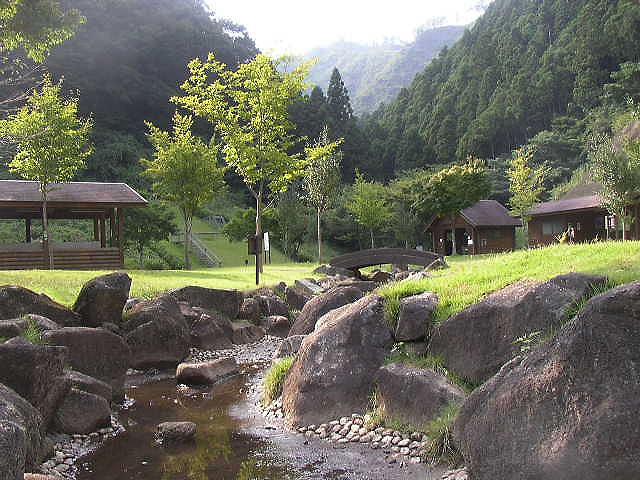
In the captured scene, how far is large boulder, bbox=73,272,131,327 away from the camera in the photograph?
13891 millimetres

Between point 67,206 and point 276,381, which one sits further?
point 67,206

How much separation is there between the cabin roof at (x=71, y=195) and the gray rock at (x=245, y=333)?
13.2 meters

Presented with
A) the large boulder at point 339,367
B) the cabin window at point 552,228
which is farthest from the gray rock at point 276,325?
the cabin window at point 552,228

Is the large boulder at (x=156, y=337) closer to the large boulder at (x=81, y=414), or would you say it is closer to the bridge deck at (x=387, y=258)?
the large boulder at (x=81, y=414)

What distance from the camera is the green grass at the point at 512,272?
9.62 m

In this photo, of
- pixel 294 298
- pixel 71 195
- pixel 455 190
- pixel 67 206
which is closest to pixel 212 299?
pixel 294 298

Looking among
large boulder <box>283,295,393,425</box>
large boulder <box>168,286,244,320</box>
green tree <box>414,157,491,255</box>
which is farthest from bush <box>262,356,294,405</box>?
green tree <box>414,157,491,255</box>

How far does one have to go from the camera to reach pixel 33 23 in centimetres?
1541

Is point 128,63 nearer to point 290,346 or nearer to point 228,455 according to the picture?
point 290,346

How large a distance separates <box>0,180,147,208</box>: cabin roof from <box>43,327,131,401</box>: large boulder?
60.4ft

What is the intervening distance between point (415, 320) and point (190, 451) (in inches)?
162

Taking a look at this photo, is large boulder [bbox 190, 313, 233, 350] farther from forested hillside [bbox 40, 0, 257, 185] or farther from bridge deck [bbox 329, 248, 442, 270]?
forested hillside [bbox 40, 0, 257, 185]

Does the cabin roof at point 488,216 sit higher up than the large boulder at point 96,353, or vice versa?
the cabin roof at point 488,216

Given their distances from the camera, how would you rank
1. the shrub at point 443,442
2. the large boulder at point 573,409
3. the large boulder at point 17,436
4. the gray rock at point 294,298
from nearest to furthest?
the large boulder at point 17,436 < the large boulder at point 573,409 < the shrub at point 443,442 < the gray rock at point 294,298
